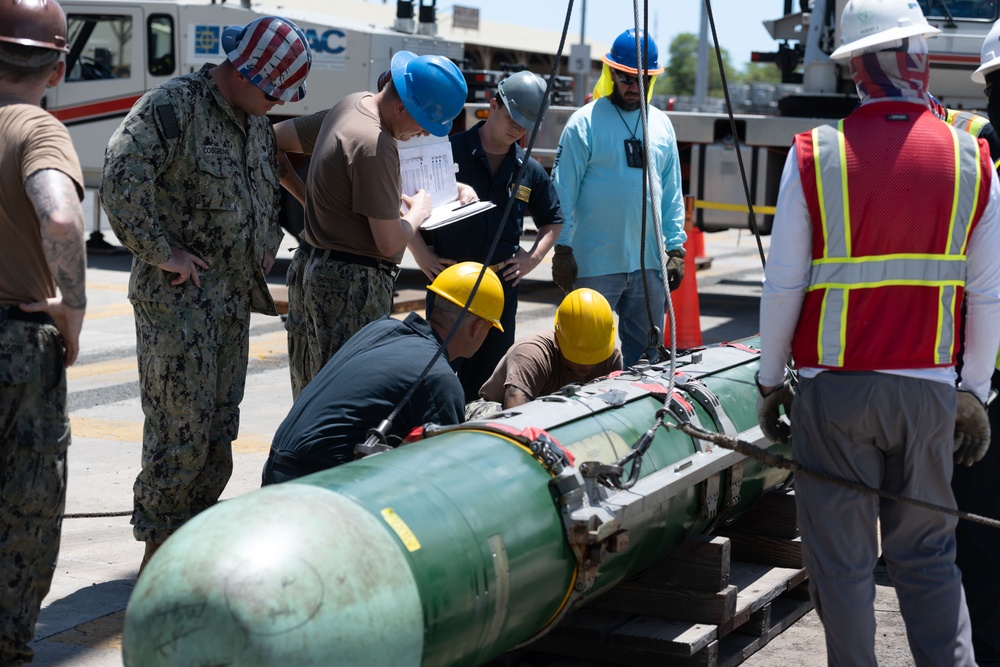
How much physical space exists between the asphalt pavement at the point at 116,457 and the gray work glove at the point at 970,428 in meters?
1.02

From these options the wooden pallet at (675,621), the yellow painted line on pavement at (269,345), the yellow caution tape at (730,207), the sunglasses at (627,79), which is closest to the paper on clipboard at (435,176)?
the sunglasses at (627,79)

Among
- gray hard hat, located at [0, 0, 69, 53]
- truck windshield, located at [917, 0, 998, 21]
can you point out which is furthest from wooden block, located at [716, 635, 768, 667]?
truck windshield, located at [917, 0, 998, 21]

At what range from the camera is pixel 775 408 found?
10.9 feet

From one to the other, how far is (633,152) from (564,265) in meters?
0.62

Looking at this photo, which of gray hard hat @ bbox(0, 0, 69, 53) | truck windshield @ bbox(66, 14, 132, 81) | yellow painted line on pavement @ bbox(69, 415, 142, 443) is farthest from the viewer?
truck windshield @ bbox(66, 14, 132, 81)

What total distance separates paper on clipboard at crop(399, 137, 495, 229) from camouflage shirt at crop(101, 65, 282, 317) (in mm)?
635

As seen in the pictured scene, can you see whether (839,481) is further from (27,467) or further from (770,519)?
(27,467)

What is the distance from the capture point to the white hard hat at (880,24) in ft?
10.3

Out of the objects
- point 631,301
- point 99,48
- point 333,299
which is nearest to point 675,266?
point 631,301

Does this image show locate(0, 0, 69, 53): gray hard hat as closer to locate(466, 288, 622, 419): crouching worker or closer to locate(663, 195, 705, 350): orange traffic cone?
locate(466, 288, 622, 419): crouching worker

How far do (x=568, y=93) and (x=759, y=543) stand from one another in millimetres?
12119

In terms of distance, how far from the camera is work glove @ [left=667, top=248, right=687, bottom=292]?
5.85m

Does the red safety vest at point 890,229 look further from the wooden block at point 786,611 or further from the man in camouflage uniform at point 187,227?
the man in camouflage uniform at point 187,227

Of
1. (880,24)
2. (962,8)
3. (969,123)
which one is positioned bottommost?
(969,123)
